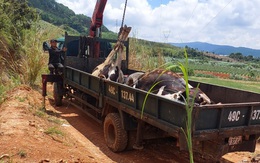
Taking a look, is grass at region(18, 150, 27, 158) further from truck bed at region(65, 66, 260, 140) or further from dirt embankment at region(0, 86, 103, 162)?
truck bed at region(65, 66, 260, 140)

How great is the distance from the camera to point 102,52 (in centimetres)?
966

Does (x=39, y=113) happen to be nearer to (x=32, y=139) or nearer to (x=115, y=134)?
(x=32, y=139)

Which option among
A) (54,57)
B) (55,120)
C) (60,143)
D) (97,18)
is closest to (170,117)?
(60,143)

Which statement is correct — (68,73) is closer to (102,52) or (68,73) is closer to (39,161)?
(102,52)

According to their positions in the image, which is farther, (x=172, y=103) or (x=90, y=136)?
(x=90, y=136)

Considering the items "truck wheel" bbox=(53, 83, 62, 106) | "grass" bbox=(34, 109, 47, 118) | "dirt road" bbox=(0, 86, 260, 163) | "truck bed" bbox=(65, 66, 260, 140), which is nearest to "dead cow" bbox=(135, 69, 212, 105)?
"truck bed" bbox=(65, 66, 260, 140)

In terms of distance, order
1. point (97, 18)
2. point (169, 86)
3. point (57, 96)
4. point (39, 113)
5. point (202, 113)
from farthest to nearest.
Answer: point (97, 18), point (57, 96), point (39, 113), point (169, 86), point (202, 113)

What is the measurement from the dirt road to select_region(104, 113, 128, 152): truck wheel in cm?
15

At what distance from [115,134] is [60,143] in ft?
3.29

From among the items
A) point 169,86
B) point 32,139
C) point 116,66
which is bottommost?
point 32,139

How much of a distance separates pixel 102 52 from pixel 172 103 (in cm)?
592

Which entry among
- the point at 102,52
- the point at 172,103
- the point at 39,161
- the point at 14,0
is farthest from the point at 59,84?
the point at 14,0

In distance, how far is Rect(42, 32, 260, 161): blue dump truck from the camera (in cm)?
393

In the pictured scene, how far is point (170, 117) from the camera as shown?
4.15 meters
